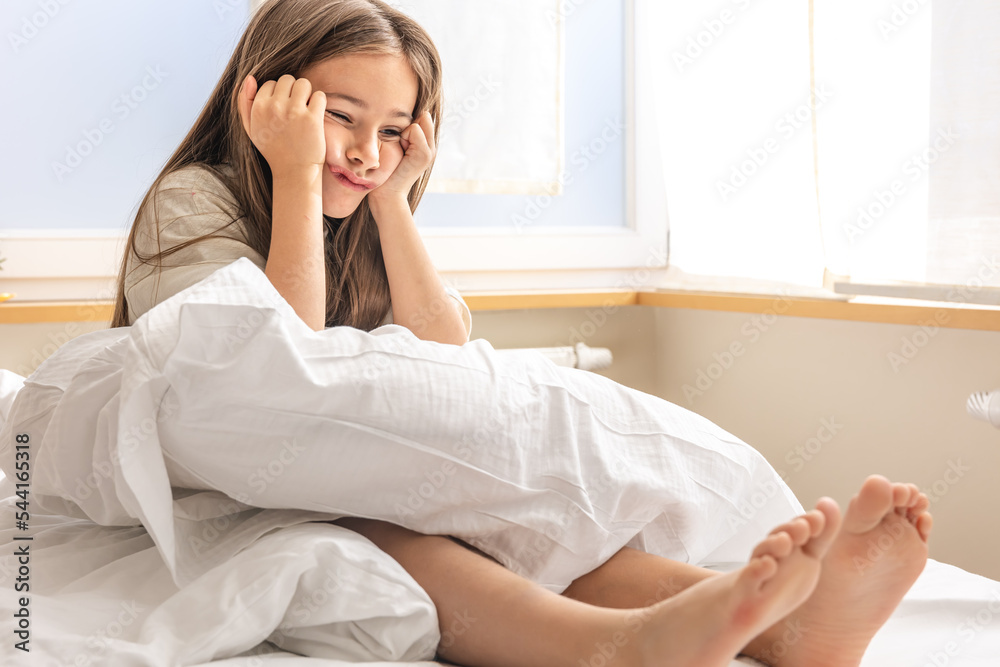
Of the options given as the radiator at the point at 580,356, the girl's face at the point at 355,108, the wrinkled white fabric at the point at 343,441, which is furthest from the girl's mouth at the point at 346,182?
the radiator at the point at 580,356

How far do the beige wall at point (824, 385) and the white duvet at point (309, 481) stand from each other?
0.59m

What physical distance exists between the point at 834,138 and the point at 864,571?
1019 mm

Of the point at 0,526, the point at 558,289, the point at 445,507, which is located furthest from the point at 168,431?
the point at 558,289

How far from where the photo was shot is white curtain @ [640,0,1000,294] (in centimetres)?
125

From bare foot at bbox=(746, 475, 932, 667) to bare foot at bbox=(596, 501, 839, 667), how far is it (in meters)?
0.09

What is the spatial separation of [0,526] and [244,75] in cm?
62

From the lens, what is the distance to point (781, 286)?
5.42 feet

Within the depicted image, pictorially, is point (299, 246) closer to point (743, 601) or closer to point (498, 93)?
point (743, 601)

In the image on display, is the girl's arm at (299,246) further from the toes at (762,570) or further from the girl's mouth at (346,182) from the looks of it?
the toes at (762,570)

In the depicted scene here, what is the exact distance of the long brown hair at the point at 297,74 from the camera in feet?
3.59

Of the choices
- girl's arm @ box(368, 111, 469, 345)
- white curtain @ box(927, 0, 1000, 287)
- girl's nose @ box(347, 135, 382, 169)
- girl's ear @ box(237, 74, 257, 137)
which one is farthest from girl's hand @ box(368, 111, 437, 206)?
white curtain @ box(927, 0, 1000, 287)

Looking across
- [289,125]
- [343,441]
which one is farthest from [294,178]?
[343,441]

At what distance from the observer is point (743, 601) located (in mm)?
517

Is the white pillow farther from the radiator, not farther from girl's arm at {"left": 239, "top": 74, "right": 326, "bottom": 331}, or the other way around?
the radiator
